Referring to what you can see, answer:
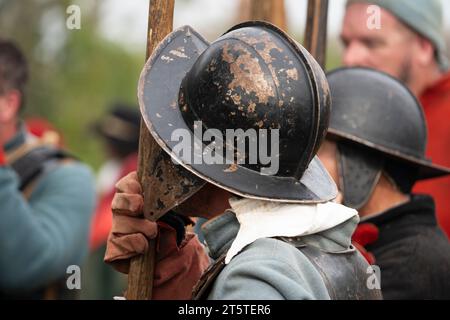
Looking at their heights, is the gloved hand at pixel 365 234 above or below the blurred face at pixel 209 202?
below

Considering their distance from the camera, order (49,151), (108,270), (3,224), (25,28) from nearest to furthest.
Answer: (3,224) < (49,151) < (108,270) < (25,28)

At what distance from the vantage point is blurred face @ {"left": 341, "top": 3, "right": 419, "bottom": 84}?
6.37 meters

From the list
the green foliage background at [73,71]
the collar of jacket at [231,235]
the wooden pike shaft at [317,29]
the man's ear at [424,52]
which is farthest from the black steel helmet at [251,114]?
the green foliage background at [73,71]

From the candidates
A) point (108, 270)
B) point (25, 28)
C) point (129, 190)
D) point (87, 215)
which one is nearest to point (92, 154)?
point (25, 28)

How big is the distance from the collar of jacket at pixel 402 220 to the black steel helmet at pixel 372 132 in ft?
0.41

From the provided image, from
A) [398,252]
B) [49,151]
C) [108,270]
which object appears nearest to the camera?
[398,252]

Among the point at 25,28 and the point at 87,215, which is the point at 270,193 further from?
the point at 25,28

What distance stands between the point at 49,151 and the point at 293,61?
3.94 metres

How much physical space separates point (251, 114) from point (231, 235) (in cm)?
39

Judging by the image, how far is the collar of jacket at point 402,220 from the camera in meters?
4.76

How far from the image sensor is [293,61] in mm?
3324

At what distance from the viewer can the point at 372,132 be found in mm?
4895

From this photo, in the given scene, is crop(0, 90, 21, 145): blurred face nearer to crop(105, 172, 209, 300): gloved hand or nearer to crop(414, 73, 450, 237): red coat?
crop(414, 73, 450, 237): red coat

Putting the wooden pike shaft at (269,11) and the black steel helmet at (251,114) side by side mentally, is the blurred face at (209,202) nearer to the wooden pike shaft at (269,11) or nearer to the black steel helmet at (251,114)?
the black steel helmet at (251,114)
